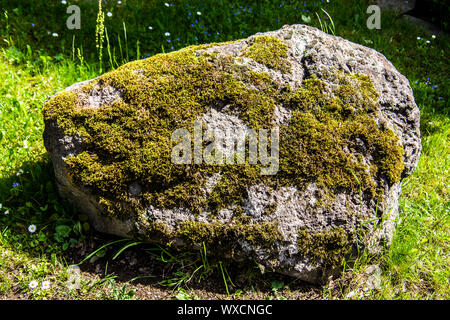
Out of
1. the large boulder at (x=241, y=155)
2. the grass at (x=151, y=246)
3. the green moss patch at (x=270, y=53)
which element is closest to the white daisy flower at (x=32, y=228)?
the grass at (x=151, y=246)

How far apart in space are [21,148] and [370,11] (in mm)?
5515

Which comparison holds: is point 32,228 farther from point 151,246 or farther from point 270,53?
point 270,53

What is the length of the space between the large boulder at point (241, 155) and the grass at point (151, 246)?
0.20m

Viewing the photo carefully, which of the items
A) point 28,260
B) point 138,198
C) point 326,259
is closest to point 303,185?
point 326,259

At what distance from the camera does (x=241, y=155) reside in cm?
269

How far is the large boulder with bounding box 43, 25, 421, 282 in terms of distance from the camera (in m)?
2.60

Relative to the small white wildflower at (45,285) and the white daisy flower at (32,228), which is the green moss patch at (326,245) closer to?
the small white wildflower at (45,285)

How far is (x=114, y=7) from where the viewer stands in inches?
217

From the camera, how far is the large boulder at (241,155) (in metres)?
2.60

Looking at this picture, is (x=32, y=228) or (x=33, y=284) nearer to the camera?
(x=33, y=284)

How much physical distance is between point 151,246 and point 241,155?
1.04m

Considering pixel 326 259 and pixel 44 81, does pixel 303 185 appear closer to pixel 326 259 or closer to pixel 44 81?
pixel 326 259

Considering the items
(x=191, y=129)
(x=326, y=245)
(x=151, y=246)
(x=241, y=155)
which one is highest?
(x=191, y=129)

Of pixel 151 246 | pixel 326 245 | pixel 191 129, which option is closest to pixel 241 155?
pixel 191 129
